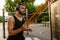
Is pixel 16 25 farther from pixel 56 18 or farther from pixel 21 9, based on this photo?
pixel 56 18

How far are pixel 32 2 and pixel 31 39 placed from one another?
18222mm

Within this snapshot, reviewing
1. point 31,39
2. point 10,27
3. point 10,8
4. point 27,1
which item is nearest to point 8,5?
point 10,8

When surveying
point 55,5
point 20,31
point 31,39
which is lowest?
point 31,39

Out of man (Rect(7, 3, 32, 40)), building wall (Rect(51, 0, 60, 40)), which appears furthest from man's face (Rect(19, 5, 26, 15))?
building wall (Rect(51, 0, 60, 40))

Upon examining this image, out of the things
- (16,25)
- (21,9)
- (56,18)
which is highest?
(21,9)

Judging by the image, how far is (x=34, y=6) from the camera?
27500 mm

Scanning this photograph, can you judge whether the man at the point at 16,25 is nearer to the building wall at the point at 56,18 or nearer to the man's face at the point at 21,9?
the man's face at the point at 21,9

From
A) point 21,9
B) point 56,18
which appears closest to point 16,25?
point 21,9

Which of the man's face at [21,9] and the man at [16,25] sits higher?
the man's face at [21,9]

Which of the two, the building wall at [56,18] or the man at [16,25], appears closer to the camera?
the man at [16,25]

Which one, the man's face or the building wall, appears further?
the building wall

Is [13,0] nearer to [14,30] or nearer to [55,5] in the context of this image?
[55,5]

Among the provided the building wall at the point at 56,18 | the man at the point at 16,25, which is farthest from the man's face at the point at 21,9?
the building wall at the point at 56,18

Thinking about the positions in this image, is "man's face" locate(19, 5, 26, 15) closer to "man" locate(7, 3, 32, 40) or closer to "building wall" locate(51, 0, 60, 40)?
"man" locate(7, 3, 32, 40)
